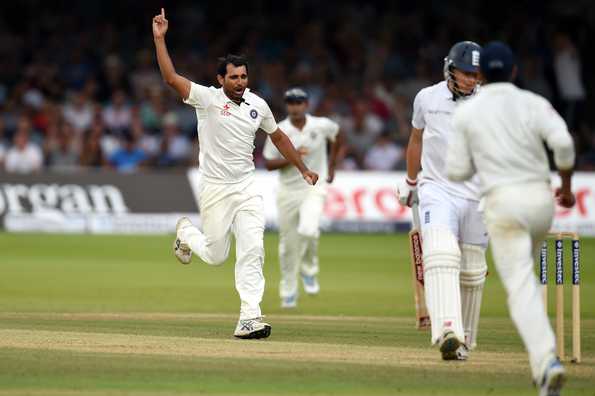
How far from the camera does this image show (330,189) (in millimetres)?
24438

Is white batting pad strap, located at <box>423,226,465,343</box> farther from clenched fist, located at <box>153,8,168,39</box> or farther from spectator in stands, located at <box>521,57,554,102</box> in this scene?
spectator in stands, located at <box>521,57,554,102</box>

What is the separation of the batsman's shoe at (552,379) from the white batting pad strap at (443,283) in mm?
1733

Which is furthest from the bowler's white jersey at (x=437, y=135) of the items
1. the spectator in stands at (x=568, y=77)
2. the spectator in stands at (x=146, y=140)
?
the spectator in stands at (x=568, y=77)

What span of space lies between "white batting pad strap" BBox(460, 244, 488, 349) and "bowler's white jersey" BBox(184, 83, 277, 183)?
7.46ft

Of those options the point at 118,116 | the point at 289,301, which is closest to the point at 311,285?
the point at 289,301

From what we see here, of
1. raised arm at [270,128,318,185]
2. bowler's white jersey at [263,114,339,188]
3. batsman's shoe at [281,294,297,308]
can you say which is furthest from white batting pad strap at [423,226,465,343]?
bowler's white jersey at [263,114,339,188]

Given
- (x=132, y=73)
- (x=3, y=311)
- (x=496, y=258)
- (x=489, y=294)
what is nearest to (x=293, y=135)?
(x=489, y=294)

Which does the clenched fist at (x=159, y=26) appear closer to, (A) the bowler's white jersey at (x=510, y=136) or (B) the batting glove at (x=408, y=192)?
(B) the batting glove at (x=408, y=192)

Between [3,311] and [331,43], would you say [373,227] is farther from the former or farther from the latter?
[3,311]

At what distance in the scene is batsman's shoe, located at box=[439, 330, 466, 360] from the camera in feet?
29.5

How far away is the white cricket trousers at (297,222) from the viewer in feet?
49.4

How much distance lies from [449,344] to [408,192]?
1.66 m

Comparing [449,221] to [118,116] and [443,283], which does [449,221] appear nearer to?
[443,283]

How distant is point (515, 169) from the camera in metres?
7.84
